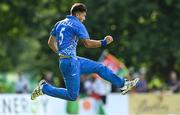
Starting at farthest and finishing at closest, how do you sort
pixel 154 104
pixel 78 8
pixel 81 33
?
pixel 154 104 < pixel 78 8 < pixel 81 33

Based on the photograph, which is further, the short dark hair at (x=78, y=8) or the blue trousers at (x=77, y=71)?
the blue trousers at (x=77, y=71)

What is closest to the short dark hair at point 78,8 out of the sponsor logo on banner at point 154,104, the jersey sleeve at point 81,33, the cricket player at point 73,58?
the cricket player at point 73,58

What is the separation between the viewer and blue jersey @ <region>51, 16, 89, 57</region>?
12852mm

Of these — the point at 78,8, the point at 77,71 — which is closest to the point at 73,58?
the point at 77,71

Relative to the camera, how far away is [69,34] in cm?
1298

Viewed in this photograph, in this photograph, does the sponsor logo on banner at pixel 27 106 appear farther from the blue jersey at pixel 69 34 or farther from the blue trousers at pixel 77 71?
A: the blue jersey at pixel 69 34

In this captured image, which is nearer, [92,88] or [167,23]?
[92,88]

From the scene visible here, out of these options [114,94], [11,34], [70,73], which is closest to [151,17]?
[114,94]

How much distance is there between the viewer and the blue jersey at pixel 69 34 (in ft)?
→ 42.2

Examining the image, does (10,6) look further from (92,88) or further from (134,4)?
(92,88)

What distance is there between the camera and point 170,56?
30.2m

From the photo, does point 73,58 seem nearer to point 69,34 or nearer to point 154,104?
point 69,34

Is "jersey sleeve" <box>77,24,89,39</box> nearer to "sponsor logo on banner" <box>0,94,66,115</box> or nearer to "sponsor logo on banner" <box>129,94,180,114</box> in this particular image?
"sponsor logo on banner" <box>0,94,66,115</box>

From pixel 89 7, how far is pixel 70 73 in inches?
698
